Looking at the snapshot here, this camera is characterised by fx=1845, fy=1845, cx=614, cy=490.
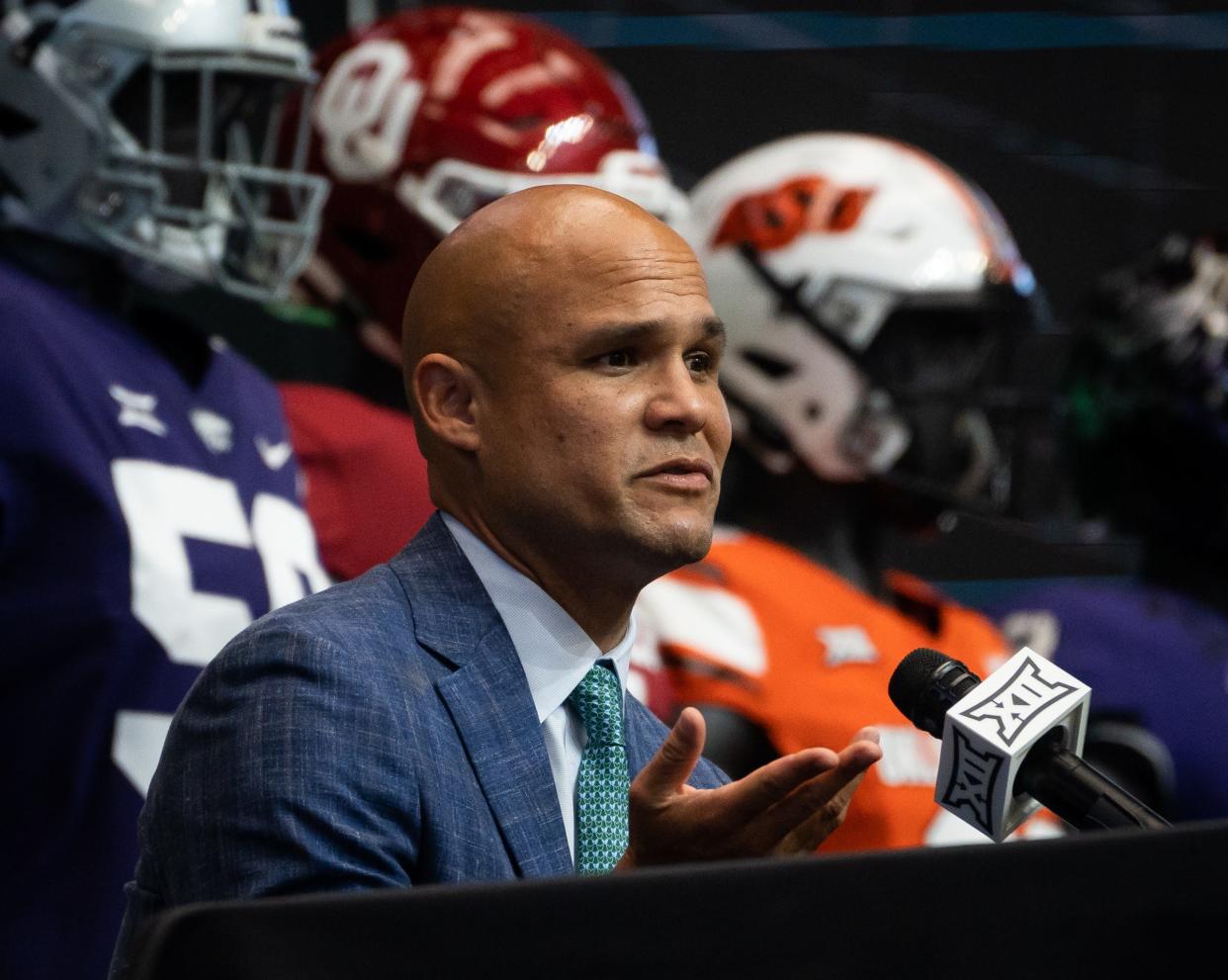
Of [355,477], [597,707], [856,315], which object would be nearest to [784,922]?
[597,707]

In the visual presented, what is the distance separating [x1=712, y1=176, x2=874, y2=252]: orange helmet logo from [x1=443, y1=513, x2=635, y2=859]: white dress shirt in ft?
4.86

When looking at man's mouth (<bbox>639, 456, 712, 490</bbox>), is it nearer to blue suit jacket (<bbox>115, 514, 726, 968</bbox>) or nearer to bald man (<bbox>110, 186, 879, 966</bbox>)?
bald man (<bbox>110, 186, 879, 966</bbox>)

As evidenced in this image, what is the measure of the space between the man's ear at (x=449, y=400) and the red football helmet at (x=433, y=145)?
1174 millimetres

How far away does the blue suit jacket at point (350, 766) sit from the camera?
878mm

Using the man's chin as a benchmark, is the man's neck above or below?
below

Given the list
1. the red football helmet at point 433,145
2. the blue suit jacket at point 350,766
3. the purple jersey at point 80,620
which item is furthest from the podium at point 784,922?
the red football helmet at point 433,145

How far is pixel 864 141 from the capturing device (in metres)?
2.57

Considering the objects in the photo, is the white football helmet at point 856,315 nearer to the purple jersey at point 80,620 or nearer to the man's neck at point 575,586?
the purple jersey at point 80,620

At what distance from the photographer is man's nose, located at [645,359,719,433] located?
3.36ft

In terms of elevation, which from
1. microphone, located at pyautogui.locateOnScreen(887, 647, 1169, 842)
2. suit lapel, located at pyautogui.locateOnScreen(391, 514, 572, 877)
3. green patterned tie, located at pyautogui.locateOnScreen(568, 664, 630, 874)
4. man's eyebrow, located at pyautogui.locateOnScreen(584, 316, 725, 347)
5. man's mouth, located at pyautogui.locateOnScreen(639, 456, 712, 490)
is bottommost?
green patterned tie, located at pyautogui.locateOnScreen(568, 664, 630, 874)

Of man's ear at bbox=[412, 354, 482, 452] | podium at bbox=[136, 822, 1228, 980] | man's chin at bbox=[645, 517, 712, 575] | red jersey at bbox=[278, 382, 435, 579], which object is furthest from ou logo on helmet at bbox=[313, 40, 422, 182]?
podium at bbox=[136, 822, 1228, 980]

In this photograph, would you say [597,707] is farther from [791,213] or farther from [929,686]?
[791,213]

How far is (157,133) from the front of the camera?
1.97 m

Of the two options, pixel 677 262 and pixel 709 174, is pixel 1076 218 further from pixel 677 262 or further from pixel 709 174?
pixel 677 262
